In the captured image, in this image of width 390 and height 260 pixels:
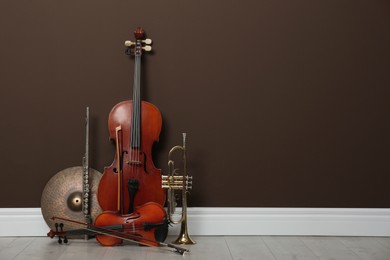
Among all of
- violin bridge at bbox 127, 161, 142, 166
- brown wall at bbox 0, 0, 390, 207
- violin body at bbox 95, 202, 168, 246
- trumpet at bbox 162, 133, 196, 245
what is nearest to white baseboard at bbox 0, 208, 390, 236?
brown wall at bbox 0, 0, 390, 207

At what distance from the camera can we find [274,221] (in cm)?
375

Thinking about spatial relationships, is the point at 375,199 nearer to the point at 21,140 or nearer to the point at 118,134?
the point at 118,134

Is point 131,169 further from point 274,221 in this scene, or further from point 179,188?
point 274,221

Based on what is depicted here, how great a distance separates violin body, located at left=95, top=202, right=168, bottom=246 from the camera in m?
3.37

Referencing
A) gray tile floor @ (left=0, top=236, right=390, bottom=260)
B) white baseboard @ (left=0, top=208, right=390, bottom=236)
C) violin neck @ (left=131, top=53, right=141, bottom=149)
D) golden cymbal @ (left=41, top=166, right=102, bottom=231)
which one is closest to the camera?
gray tile floor @ (left=0, top=236, right=390, bottom=260)

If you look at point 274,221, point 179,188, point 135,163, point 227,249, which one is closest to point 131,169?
point 135,163

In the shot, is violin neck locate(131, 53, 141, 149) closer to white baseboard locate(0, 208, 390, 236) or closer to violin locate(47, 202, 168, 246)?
violin locate(47, 202, 168, 246)

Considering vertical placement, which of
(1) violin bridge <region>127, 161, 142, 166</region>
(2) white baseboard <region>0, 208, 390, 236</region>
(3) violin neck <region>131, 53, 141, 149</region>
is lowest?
(2) white baseboard <region>0, 208, 390, 236</region>

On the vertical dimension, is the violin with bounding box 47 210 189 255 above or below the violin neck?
below

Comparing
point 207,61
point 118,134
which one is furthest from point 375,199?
point 118,134

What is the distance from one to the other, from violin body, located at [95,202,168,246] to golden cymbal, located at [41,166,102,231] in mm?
209

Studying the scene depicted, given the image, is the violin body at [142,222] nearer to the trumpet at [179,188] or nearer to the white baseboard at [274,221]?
the trumpet at [179,188]

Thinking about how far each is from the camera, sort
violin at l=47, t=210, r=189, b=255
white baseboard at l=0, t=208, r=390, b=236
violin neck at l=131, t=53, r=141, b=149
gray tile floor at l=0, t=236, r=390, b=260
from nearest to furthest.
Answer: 1. gray tile floor at l=0, t=236, r=390, b=260
2. violin at l=47, t=210, r=189, b=255
3. violin neck at l=131, t=53, r=141, b=149
4. white baseboard at l=0, t=208, r=390, b=236

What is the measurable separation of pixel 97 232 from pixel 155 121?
2.44ft
